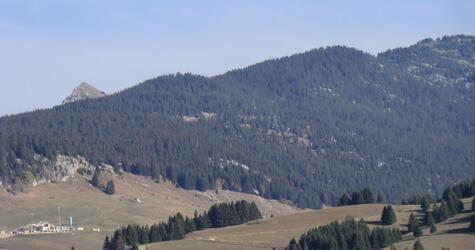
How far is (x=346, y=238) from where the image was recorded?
18838cm

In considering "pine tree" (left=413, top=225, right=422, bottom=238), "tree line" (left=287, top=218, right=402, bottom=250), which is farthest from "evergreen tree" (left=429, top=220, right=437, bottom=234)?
"tree line" (left=287, top=218, right=402, bottom=250)

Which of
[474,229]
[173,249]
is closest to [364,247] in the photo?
[474,229]

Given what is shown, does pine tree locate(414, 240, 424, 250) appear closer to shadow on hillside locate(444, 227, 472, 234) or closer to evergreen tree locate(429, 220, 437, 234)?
shadow on hillside locate(444, 227, 472, 234)

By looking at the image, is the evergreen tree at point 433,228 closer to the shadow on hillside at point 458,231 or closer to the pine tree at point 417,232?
the shadow on hillside at point 458,231

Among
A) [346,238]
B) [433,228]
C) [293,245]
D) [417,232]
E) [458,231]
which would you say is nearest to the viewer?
[293,245]

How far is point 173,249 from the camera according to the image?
7653 inches

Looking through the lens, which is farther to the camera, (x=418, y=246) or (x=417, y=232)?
(x=417, y=232)

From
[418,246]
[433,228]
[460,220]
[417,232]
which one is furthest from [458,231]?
[418,246]

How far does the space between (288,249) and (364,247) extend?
992 cm

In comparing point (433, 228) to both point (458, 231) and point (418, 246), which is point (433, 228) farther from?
point (418, 246)

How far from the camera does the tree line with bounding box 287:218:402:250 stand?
184875 mm

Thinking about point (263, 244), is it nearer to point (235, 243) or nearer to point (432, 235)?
point (235, 243)

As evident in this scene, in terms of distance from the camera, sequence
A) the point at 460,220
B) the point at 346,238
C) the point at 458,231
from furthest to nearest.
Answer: the point at 460,220, the point at 346,238, the point at 458,231

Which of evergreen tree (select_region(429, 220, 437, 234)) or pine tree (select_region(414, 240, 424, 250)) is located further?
evergreen tree (select_region(429, 220, 437, 234))
